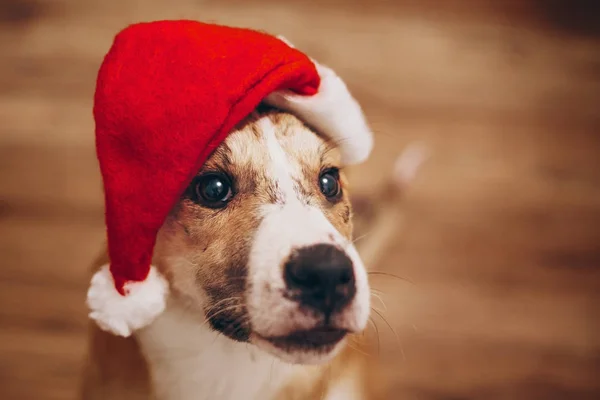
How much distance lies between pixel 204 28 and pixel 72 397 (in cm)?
125

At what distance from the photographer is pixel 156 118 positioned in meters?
0.90

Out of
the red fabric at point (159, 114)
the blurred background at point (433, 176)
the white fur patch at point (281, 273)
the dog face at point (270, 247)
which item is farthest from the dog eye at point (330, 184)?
the blurred background at point (433, 176)

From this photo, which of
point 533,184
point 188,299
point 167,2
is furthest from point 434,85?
point 188,299

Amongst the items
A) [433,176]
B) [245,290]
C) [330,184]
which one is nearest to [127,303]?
[245,290]

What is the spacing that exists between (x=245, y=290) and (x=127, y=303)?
0.22m

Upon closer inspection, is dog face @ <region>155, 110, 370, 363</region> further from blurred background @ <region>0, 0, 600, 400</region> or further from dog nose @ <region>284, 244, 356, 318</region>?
blurred background @ <region>0, 0, 600, 400</region>

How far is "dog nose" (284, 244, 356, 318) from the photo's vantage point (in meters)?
0.85

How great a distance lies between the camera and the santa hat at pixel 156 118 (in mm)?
904

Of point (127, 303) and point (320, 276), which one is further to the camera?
point (127, 303)

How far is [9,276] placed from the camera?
1.80 m

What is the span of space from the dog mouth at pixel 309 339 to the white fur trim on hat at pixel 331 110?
0.41m

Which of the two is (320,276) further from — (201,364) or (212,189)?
(201,364)

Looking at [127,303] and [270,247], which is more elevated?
[270,247]

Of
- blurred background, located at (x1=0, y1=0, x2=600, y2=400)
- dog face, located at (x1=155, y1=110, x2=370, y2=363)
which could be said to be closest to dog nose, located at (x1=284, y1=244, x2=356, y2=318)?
dog face, located at (x1=155, y1=110, x2=370, y2=363)
